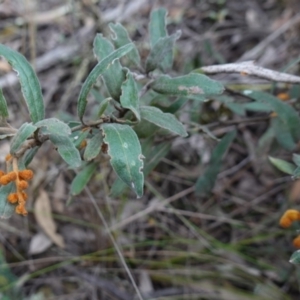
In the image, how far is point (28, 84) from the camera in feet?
3.15

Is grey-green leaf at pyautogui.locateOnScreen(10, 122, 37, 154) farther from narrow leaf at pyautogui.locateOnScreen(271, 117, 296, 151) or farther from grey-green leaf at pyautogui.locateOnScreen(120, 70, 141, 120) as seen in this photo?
narrow leaf at pyautogui.locateOnScreen(271, 117, 296, 151)

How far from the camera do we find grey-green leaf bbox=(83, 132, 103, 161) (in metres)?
0.93

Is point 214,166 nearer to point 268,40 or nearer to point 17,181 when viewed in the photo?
point 17,181

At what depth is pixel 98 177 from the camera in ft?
5.64

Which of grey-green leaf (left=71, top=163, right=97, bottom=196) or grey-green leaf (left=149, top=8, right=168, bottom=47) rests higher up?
grey-green leaf (left=149, top=8, right=168, bottom=47)

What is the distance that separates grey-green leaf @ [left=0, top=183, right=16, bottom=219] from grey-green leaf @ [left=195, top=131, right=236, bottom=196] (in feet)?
2.15

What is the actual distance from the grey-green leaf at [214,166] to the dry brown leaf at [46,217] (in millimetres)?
591

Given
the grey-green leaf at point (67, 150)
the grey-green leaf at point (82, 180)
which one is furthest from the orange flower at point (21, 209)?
the grey-green leaf at point (82, 180)

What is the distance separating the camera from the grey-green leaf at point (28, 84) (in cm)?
94

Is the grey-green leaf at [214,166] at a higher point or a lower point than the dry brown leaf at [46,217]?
higher

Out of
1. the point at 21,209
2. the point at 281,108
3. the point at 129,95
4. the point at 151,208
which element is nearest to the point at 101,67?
the point at 129,95

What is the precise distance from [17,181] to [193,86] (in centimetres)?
40

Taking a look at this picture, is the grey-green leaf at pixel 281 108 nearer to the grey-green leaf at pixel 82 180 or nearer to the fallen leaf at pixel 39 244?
the grey-green leaf at pixel 82 180

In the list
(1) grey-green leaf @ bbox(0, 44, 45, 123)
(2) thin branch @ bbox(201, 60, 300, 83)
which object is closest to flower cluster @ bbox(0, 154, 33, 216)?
A: (1) grey-green leaf @ bbox(0, 44, 45, 123)
